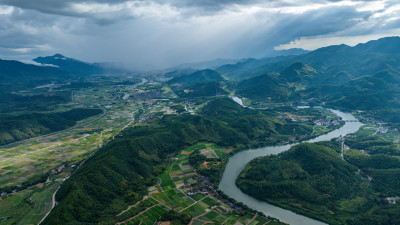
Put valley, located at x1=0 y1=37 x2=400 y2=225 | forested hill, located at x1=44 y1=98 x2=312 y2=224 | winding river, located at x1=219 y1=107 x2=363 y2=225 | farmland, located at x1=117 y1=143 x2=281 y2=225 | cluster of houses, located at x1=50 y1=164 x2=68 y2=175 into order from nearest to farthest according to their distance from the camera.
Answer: forested hill, located at x1=44 y1=98 x2=312 y2=224
farmland, located at x1=117 y1=143 x2=281 y2=225
valley, located at x1=0 y1=37 x2=400 y2=225
winding river, located at x1=219 y1=107 x2=363 y2=225
cluster of houses, located at x1=50 y1=164 x2=68 y2=175

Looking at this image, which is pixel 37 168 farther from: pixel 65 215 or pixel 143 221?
pixel 143 221

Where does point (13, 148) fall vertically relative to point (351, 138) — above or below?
above

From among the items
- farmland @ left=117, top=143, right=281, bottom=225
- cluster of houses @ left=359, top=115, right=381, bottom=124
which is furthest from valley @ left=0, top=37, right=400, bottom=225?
cluster of houses @ left=359, top=115, right=381, bottom=124

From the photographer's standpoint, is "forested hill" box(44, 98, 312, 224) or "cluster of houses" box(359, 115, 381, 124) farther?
"cluster of houses" box(359, 115, 381, 124)

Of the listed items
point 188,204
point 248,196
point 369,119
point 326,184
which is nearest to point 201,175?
point 188,204

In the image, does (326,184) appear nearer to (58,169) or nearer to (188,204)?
(188,204)

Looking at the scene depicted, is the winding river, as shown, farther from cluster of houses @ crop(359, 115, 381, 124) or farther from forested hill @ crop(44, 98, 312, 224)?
cluster of houses @ crop(359, 115, 381, 124)

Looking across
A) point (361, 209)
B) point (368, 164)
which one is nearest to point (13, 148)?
point (361, 209)

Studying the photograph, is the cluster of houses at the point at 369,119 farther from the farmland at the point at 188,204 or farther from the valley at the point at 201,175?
the farmland at the point at 188,204

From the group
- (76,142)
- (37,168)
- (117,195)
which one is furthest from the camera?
(76,142)
